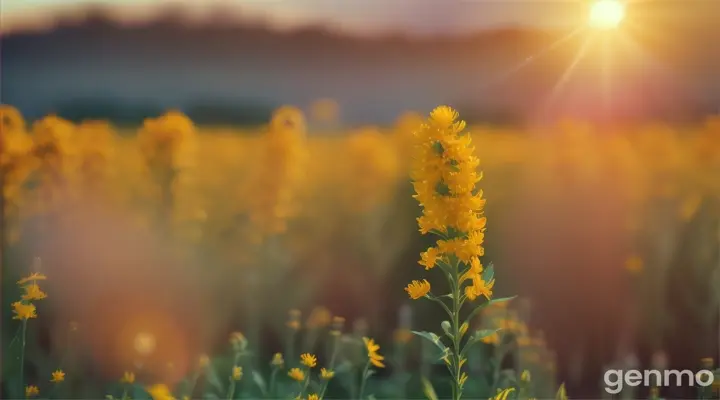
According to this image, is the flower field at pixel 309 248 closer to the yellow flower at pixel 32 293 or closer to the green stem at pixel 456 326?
the yellow flower at pixel 32 293

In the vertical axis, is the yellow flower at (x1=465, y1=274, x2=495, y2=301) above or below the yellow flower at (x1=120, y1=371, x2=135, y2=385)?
above

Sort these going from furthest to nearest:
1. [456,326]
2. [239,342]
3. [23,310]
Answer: [239,342] < [23,310] < [456,326]

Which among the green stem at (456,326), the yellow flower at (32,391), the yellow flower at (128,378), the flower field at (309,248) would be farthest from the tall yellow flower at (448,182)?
the yellow flower at (32,391)

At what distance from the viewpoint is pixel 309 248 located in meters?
3.07

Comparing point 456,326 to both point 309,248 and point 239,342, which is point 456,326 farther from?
point 309,248

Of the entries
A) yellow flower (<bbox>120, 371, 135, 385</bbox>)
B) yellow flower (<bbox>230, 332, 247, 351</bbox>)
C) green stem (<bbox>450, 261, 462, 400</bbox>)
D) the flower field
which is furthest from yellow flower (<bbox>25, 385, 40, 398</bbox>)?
green stem (<bbox>450, 261, 462, 400</bbox>)

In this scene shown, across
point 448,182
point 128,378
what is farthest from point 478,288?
point 128,378

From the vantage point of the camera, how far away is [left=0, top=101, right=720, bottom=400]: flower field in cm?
271

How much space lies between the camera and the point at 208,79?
9.84 feet

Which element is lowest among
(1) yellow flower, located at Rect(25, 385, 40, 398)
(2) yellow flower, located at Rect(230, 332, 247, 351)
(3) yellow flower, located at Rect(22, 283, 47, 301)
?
(1) yellow flower, located at Rect(25, 385, 40, 398)

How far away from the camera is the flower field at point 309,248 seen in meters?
2.71

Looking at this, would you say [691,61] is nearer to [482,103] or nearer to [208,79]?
[482,103]

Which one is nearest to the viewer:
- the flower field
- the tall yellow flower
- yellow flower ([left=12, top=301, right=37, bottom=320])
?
the tall yellow flower

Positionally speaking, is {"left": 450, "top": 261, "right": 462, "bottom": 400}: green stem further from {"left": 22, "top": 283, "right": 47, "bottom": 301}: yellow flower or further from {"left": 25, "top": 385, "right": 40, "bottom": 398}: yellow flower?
{"left": 25, "top": 385, "right": 40, "bottom": 398}: yellow flower
